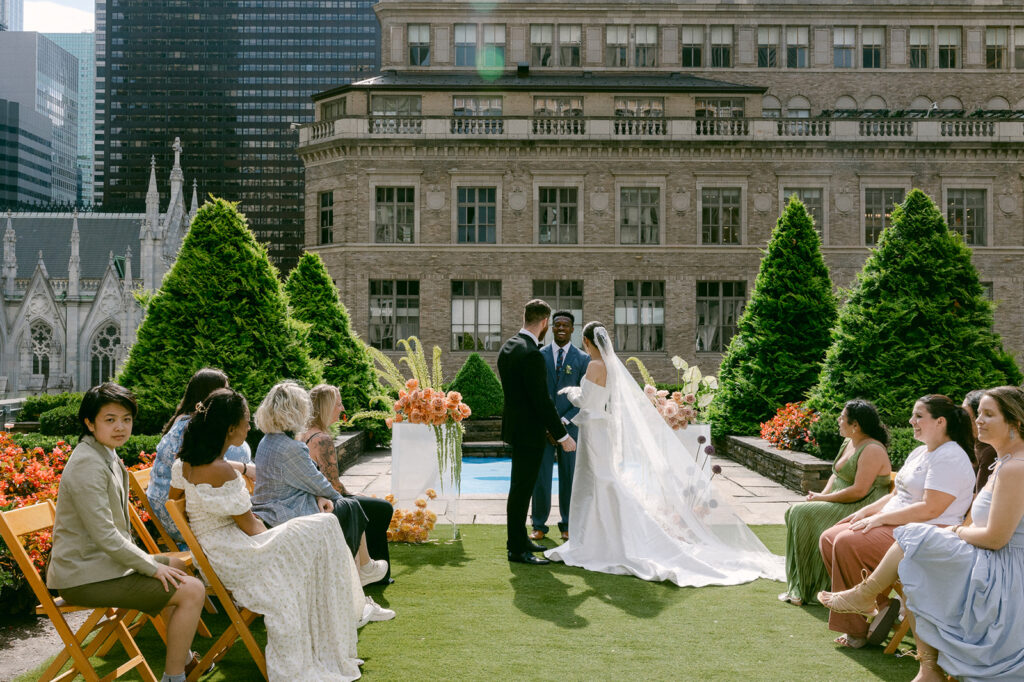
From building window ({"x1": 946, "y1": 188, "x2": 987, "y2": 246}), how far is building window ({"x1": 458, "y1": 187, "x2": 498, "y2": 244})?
19.1 meters

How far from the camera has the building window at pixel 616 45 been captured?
37250 millimetres

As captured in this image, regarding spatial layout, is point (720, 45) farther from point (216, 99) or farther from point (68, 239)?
point (216, 99)

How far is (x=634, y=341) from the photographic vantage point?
33.2 metres

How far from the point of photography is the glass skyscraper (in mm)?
125562

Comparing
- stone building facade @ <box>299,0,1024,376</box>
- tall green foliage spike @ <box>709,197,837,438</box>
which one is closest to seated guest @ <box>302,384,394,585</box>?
tall green foliage spike @ <box>709,197,837,438</box>

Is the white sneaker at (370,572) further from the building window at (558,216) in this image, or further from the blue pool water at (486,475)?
the building window at (558,216)

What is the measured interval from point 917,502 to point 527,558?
3725mm

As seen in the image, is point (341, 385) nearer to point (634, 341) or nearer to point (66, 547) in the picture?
point (66, 547)

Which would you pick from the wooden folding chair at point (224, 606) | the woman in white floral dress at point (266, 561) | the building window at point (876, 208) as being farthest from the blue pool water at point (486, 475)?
the building window at point (876, 208)

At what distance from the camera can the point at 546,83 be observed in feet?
114

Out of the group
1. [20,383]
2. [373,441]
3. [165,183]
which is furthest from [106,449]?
[165,183]

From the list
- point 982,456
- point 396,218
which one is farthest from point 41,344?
point 982,456

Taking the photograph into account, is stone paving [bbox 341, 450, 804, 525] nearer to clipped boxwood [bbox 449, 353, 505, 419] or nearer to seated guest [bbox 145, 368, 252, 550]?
seated guest [bbox 145, 368, 252, 550]

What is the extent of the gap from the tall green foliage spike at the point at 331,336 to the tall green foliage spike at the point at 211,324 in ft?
19.2
